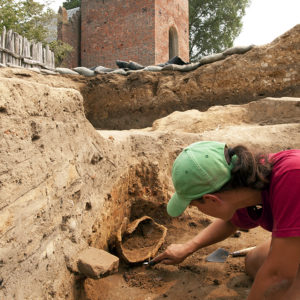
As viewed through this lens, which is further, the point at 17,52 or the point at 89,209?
the point at 17,52

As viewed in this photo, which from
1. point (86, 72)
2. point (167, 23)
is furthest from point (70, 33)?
point (86, 72)

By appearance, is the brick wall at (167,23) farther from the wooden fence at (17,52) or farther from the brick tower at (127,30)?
the wooden fence at (17,52)

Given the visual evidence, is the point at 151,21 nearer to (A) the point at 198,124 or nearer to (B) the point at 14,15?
(B) the point at 14,15

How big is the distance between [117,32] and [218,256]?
1104 centimetres

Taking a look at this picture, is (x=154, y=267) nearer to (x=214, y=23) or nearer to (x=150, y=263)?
(x=150, y=263)

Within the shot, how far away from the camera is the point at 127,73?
19.8 ft

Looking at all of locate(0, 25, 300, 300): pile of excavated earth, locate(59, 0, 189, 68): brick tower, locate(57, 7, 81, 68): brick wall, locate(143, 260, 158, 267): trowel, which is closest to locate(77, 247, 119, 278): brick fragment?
locate(0, 25, 300, 300): pile of excavated earth

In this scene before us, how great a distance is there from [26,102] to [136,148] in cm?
138

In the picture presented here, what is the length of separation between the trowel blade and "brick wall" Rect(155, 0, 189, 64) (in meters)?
9.74

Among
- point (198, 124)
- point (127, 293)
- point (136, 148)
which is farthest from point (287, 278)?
point (198, 124)

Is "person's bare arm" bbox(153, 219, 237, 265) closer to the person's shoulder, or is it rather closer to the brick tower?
the person's shoulder

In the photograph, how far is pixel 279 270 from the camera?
1009 millimetres

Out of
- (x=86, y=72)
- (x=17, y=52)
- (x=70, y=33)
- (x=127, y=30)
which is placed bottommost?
(x=86, y=72)

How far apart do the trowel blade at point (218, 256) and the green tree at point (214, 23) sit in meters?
18.1
